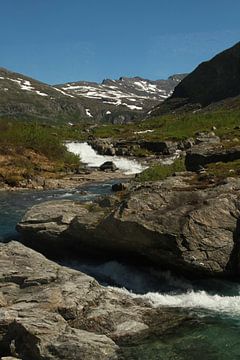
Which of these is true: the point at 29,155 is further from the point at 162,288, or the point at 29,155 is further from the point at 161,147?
the point at 162,288

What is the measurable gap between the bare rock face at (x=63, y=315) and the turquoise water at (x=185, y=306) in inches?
29.8

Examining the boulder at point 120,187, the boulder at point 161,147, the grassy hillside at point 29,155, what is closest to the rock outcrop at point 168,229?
the boulder at point 120,187

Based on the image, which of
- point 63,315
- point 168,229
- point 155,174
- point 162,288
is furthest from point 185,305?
point 155,174

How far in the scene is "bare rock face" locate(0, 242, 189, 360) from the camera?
16609mm

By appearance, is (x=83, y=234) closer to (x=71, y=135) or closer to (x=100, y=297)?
(x=100, y=297)

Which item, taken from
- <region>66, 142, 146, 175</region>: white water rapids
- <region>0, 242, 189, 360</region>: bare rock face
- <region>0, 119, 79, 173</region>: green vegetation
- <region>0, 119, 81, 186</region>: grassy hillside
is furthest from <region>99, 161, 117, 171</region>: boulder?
<region>0, 242, 189, 360</region>: bare rock face

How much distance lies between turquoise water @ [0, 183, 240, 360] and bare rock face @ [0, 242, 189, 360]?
756mm

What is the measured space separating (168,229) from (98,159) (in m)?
65.9

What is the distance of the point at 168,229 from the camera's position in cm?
2312

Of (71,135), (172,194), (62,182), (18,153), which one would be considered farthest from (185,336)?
(71,135)

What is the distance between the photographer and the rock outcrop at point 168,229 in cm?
2295

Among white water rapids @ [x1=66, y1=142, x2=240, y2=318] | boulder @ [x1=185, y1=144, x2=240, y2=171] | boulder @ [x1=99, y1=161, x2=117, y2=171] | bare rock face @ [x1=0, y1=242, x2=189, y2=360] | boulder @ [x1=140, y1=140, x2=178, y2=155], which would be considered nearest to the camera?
bare rock face @ [x1=0, y1=242, x2=189, y2=360]

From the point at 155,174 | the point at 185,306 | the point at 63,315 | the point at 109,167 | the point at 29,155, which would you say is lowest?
the point at 185,306

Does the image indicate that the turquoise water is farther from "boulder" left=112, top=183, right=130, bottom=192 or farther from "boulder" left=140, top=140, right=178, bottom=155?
"boulder" left=140, top=140, right=178, bottom=155
